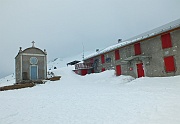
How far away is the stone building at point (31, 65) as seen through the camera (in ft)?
83.9

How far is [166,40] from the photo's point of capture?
18516mm

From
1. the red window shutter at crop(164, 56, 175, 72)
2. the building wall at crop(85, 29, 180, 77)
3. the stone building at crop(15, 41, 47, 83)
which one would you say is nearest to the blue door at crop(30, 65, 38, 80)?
the stone building at crop(15, 41, 47, 83)

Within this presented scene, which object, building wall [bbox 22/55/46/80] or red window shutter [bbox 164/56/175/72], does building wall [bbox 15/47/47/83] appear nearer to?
building wall [bbox 22/55/46/80]

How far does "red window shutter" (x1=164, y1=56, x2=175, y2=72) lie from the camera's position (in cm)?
1781

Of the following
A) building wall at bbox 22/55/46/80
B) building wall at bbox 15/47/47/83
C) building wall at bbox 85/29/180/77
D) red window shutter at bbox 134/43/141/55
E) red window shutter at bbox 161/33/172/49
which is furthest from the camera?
building wall at bbox 22/55/46/80

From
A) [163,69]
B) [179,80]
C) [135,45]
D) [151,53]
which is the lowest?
[179,80]

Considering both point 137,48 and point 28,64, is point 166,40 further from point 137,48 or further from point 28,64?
point 28,64

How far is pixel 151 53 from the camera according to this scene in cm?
2005

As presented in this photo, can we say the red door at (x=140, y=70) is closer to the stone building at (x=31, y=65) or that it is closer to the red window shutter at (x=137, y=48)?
the red window shutter at (x=137, y=48)

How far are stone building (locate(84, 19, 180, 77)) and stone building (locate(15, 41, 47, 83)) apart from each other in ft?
38.3

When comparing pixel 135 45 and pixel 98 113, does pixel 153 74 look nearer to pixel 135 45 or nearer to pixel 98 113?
pixel 135 45

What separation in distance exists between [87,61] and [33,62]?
35.5ft

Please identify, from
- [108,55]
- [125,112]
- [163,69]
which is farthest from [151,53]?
[125,112]

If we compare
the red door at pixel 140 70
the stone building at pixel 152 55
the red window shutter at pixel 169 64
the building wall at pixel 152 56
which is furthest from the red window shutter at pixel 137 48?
the red window shutter at pixel 169 64
